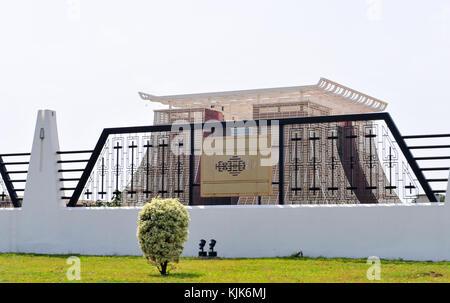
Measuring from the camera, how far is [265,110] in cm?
3388

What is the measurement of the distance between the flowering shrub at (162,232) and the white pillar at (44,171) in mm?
6614

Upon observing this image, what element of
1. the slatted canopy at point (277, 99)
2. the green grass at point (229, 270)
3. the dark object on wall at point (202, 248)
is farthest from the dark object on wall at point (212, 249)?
the slatted canopy at point (277, 99)

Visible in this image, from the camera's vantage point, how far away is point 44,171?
19375 millimetres

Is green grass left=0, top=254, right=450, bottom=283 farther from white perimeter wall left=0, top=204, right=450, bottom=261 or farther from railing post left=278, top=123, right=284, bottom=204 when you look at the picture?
railing post left=278, top=123, right=284, bottom=204

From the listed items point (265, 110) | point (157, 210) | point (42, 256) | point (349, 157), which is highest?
point (265, 110)

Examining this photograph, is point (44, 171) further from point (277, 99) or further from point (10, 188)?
point (277, 99)

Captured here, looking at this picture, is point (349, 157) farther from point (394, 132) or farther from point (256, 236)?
point (256, 236)

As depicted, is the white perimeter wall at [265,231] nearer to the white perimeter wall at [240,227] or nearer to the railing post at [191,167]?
the white perimeter wall at [240,227]

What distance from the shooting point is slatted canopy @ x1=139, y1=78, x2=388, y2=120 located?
33594 mm

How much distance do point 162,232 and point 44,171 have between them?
740cm

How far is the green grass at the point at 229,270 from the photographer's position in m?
12.4

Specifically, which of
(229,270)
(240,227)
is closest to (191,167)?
(240,227)
